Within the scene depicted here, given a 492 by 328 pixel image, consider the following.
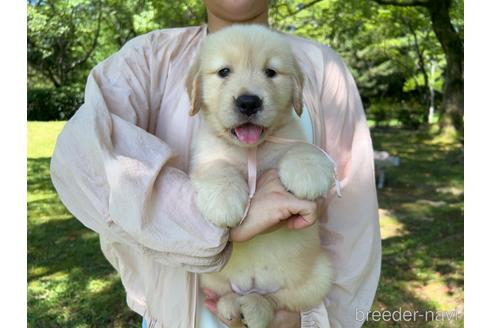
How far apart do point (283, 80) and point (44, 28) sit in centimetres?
1207

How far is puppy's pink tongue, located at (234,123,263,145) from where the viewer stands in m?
1.91

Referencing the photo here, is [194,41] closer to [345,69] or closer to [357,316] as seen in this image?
[345,69]

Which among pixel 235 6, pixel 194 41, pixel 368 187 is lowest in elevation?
pixel 368 187

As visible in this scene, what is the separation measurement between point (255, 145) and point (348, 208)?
628 mm

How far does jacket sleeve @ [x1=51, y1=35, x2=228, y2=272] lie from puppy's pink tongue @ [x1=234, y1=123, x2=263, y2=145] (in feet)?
0.90

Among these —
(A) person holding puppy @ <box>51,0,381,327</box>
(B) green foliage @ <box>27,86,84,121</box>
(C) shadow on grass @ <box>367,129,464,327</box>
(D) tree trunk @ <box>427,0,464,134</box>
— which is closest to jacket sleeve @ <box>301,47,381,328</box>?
(A) person holding puppy @ <box>51,0,381,327</box>

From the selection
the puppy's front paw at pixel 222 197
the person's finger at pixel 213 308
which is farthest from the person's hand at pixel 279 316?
the puppy's front paw at pixel 222 197

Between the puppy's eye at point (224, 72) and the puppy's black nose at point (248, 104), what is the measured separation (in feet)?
0.76

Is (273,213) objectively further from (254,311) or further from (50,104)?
(50,104)

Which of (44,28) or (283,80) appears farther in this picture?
(44,28)

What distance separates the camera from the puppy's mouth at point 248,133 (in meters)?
1.91

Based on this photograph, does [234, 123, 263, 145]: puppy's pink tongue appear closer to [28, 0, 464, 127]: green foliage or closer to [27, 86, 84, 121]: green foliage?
[28, 0, 464, 127]: green foliage
